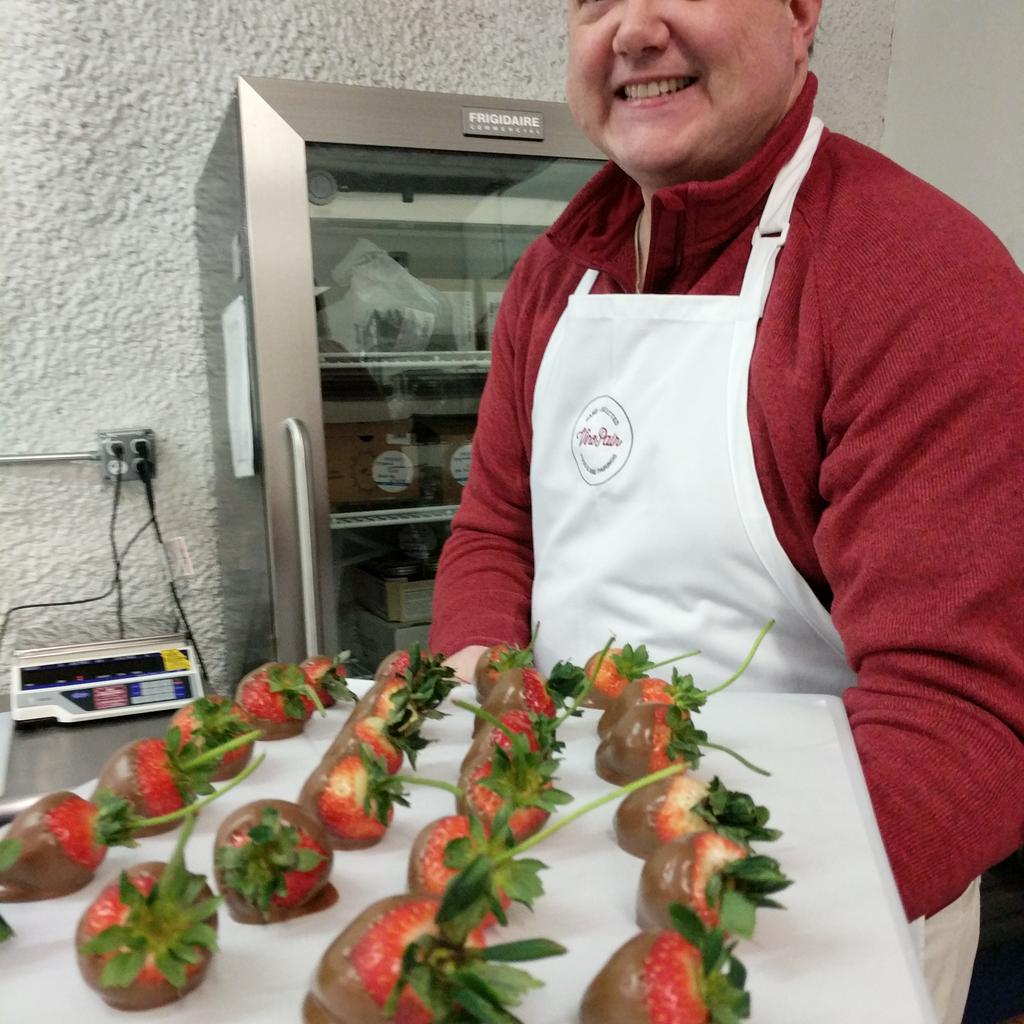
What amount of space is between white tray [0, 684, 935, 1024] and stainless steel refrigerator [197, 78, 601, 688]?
0.84 metres

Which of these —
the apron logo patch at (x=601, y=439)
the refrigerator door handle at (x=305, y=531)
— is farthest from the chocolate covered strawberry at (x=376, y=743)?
the refrigerator door handle at (x=305, y=531)

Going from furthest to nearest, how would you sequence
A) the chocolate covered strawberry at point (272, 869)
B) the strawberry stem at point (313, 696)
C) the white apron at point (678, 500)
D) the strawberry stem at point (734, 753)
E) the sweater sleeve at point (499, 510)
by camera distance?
the sweater sleeve at point (499, 510) < the white apron at point (678, 500) < the strawberry stem at point (313, 696) < the strawberry stem at point (734, 753) < the chocolate covered strawberry at point (272, 869)

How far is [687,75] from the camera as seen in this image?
0.86 m

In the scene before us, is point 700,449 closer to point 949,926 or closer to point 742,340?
point 742,340

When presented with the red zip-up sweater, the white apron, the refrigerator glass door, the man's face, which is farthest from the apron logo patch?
the refrigerator glass door

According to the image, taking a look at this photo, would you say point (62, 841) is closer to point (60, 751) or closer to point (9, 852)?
point (9, 852)

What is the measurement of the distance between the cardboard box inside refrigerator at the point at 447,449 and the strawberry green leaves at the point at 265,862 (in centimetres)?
134

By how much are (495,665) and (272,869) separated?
0.28m

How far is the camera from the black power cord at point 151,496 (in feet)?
5.29

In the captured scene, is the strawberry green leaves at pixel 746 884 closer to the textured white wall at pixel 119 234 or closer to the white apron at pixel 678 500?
the white apron at pixel 678 500

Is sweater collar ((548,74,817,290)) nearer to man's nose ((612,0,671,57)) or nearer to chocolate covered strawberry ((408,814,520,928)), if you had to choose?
man's nose ((612,0,671,57))

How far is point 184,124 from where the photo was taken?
1569mm

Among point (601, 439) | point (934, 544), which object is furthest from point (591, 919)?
point (601, 439)

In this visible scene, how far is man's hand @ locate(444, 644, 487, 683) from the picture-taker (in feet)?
2.82
